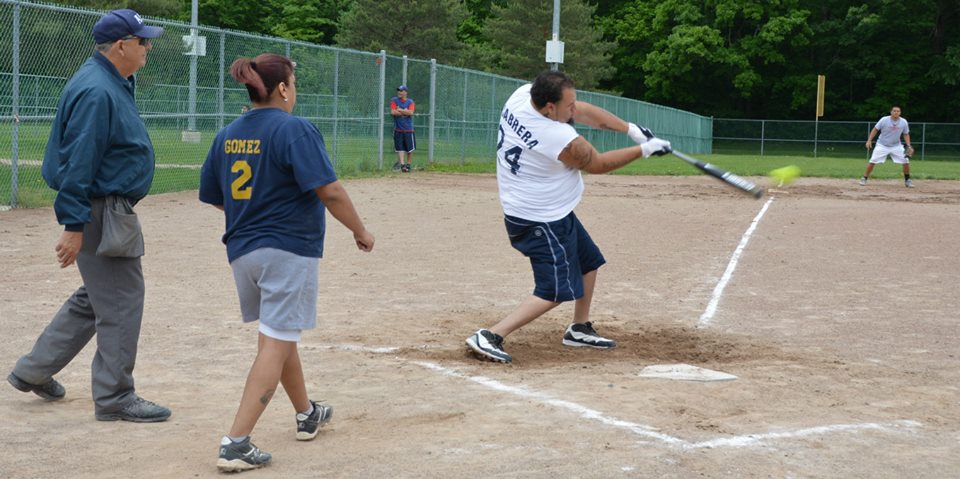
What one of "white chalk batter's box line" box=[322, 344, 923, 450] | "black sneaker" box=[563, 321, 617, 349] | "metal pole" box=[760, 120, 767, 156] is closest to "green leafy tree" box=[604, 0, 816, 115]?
"metal pole" box=[760, 120, 767, 156]

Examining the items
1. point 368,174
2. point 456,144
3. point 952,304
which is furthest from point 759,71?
point 952,304

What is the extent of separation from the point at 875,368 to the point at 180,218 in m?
9.80

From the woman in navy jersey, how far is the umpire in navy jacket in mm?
636

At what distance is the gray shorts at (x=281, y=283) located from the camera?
15.4 feet

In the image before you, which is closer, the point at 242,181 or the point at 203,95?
the point at 242,181

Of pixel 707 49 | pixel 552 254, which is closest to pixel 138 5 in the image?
pixel 707 49

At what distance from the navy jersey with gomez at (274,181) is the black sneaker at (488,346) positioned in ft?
7.01

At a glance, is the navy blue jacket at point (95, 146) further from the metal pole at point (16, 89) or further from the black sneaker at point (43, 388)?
the metal pole at point (16, 89)

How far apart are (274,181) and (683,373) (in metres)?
2.87

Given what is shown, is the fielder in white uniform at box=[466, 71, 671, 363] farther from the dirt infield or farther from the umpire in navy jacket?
the umpire in navy jacket

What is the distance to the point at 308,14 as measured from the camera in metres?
65.8

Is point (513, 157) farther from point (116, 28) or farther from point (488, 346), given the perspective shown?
point (116, 28)

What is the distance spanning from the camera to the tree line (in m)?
56.1

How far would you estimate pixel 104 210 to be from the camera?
16.9 ft
